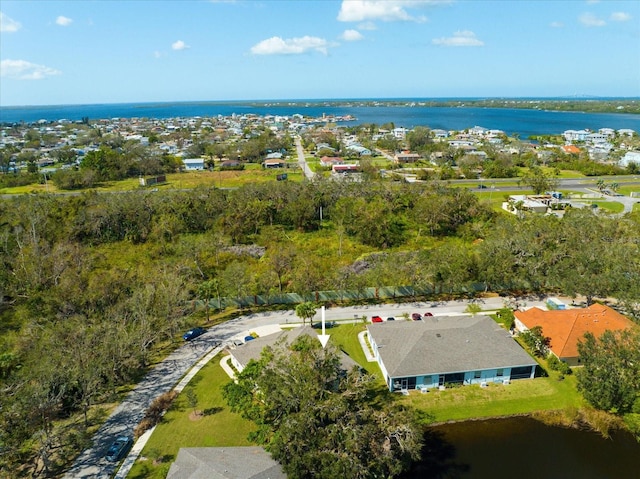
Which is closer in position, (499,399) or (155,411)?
(155,411)

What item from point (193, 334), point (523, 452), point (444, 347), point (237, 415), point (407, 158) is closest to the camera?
point (523, 452)

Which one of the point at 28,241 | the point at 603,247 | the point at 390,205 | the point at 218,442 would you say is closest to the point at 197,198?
the point at 28,241

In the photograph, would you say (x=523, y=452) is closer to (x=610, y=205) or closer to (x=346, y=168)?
(x=610, y=205)

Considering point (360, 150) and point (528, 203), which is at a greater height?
point (360, 150)

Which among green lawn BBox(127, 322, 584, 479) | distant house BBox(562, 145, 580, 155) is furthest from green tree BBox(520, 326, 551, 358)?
distant house BBox(562, 145, 580, 155)

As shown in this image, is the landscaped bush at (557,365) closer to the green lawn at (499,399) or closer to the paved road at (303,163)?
the green lawn at (499,399)

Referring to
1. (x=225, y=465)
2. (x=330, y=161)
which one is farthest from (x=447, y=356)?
(x=330, y=161)

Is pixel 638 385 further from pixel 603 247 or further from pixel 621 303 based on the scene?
pixel 603 247

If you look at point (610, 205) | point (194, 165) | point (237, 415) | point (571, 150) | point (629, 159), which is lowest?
point (237, 415)
